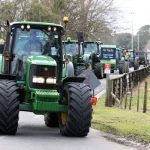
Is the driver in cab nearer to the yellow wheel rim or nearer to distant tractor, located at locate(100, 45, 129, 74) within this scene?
the yellow wheel rim

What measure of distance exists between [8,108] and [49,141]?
1.12 meters

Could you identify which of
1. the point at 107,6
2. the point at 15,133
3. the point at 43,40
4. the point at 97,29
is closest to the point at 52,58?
the point at 43,40

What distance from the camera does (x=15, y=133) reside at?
11211 millimetres

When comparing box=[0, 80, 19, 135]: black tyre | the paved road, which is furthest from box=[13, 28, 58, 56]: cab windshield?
the paved road

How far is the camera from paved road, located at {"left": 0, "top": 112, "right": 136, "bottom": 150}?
9.77 meters

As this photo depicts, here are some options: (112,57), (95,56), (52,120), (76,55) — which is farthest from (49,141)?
(112,57)

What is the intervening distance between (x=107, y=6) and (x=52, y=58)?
40646 millimetres

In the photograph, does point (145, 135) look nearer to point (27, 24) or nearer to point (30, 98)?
point (30, 98)

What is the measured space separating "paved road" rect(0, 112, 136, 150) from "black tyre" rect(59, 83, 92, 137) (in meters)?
0.20

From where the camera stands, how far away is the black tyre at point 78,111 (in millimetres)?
10906

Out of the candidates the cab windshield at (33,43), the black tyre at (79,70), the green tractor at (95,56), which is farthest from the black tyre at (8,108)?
the green tractor at (95,56)

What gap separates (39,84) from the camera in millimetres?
11164

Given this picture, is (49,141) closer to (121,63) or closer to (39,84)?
(39,84)

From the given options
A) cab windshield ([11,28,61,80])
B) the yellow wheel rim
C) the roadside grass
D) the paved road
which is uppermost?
cab windshield ([11,28,61,80])
